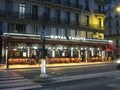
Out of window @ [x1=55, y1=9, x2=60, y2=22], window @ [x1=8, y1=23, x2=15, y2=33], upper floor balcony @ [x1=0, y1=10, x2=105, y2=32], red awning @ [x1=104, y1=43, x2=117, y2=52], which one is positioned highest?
window @ [x1=55, y1=9, x2=60, y2=22]

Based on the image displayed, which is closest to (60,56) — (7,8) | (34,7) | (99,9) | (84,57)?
(84,57)

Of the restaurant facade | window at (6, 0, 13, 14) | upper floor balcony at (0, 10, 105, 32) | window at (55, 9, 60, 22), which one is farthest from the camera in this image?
window at (55, 9, 60, 22)

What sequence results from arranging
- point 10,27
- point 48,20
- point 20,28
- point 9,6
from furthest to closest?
point 48,20 → point 20,28 → point 9,6 → point 10,27

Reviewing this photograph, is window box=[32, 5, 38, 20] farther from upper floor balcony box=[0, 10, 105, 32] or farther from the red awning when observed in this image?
the red awning

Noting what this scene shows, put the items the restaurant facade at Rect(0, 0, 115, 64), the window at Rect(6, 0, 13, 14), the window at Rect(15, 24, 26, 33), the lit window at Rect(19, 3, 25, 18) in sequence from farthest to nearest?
the lit window at Rect(19, 3, 25, 18) → the window at Rect(15, 24, 26, 33) → the window at Rect(6, 0, 13, 14) → the restaurant facade at Rect(0, 0, 115, 64)

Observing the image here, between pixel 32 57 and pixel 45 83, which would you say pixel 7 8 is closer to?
pixel 32 57

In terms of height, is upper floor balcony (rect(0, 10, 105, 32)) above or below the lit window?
below

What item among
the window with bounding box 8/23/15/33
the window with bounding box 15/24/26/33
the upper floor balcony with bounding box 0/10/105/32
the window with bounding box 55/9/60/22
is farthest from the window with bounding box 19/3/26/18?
the window with bounding box 55/9/60/22

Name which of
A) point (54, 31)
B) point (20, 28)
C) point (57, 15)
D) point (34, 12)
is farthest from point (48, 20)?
point (20, 28)

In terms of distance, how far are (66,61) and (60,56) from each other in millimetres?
2077

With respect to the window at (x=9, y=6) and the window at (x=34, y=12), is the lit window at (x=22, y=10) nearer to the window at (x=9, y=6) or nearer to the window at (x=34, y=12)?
the window at (x=9, y=6)

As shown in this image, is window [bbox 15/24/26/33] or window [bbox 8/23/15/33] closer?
window [bbox 8/23/15/33]

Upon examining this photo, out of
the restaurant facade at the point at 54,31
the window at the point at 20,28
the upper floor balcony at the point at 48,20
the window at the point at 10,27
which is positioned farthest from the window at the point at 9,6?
the window at the point at 20,28

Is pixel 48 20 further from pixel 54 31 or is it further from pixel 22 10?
pixel 22 10
